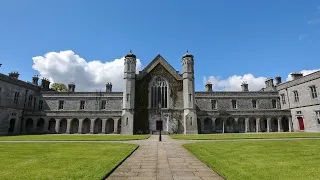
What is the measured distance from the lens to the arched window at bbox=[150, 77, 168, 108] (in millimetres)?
35344

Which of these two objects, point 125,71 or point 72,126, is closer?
point 125,71

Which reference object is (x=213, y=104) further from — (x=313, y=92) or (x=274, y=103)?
(x=313, y=92)

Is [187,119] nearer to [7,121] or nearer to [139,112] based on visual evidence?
[139,112]

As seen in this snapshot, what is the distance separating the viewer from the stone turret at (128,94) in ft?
107

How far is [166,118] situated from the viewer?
Answer: 113 feet

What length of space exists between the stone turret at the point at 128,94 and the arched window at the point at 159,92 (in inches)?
143

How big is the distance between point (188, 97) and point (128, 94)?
34.3 ft

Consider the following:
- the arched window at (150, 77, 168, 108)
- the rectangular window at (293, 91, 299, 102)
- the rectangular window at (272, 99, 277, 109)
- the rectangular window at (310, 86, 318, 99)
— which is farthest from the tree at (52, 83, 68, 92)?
the rectangular window at (310, 86, 318, 99)

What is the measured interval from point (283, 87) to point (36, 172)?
4414 cm

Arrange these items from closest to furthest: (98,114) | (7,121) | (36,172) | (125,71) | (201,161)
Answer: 1. (36,172)
2. (201,161)
3. (7,121)
4. (125,71)
5. (98,114)

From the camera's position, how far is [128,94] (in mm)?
34062

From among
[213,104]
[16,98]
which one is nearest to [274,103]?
[213,104]

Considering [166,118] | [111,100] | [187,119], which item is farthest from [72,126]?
[187,119]

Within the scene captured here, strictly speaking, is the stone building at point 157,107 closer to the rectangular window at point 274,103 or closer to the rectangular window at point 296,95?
the rectangular window at point 274,103
